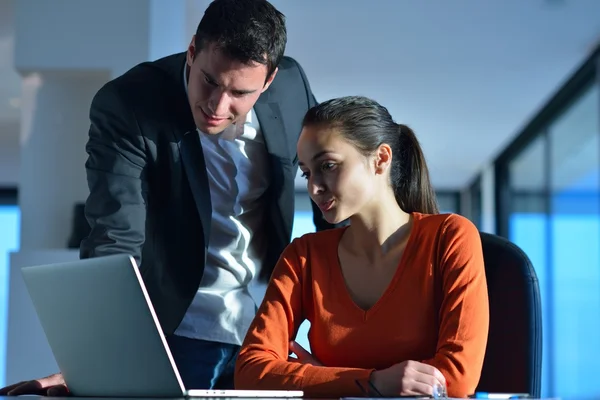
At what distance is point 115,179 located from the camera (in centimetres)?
189

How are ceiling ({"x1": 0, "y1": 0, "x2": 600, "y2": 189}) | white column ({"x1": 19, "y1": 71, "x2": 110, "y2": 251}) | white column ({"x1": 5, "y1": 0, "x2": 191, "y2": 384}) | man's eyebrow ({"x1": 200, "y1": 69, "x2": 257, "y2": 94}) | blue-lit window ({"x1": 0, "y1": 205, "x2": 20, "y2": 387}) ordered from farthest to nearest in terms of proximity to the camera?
1. blue-lit window ({"x1": 0, "y1": 205, "x2": 20, "y2": 387})
2. ceiling ({"x1": 0, "y1": 0, "x2": 600, "y2": 189})
3. white column ({"x1": 19, "y1": 71, "x2": 110, "y2": 251})
4. white column ({"x1": 5, "y1": 0, "x2": 191, "y2": 384})
5. man's eyebrow ({"x1": 200, "y1": 69, "x2": 257, "y2": 94})

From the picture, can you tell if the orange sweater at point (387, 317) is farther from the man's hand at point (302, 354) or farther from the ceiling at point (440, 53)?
the ceiling at point (440, 53)

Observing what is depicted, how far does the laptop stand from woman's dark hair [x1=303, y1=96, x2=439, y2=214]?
0.63 metres

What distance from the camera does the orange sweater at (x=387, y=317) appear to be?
153cm

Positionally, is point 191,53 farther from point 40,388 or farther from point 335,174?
point 40,388

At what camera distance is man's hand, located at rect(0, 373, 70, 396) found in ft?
4.71

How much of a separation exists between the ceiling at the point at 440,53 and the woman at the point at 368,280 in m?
3.12

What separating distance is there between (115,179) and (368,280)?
57 centimetres

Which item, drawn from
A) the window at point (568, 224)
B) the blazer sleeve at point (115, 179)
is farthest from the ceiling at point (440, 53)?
the blazer sleeve at point (115, 179)

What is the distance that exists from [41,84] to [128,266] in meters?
3.18

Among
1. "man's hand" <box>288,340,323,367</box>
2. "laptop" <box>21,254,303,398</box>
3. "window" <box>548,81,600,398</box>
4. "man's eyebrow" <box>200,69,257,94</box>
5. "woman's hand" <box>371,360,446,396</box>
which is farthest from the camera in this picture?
"window" <box>548,81,600,398</box>

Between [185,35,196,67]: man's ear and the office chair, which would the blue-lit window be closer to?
[185,35,196,67]: man's ear

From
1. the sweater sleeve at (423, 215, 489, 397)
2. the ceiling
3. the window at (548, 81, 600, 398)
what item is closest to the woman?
the sweater sleeve at (423, 215, 489, 397)

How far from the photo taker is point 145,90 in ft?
6.39
